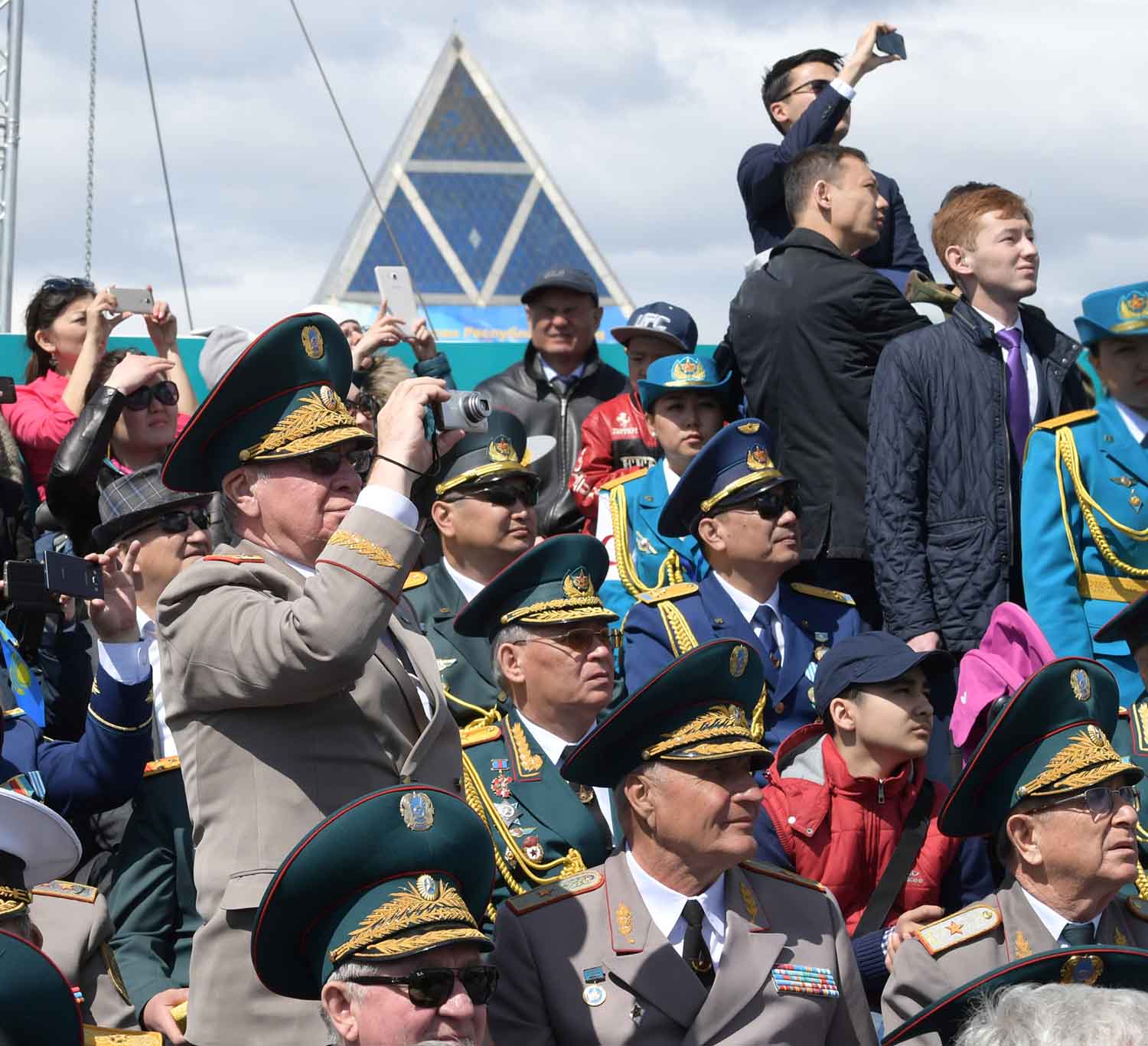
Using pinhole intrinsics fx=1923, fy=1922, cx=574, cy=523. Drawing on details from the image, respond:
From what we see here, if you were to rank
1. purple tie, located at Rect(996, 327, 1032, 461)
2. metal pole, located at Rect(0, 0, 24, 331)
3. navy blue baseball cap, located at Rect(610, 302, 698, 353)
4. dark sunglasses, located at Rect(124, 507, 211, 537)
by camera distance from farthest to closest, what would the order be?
metal pole, located at Rect(0, 0, 24, 331) < navy blue baseball cap, located at Rect(610, 302, 698, 353) < purple tie, located at Rect(996, 327, 1032, 461) < dark sunglasses, located at Rect(124, 507, 211, 537)

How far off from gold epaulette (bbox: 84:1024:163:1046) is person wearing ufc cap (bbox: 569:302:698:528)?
4.24m

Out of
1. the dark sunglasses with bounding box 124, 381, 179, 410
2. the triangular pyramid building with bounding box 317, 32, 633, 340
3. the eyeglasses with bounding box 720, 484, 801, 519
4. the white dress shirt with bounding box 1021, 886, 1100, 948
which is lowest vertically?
the white dress shirt with bounding box 1021, 886, 1100, 948

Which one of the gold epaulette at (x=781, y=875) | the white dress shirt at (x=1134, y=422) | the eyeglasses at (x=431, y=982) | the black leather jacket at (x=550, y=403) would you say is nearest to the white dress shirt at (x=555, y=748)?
the gold epaulette at (x=781, y=875)

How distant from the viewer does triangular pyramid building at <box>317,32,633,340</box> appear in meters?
13.5

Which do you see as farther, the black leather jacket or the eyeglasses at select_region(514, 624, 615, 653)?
the black leather jacket

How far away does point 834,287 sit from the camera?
706cm

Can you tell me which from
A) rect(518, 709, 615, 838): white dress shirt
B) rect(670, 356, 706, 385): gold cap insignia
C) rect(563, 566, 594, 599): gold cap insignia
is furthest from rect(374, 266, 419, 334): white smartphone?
rect(518, 709, 615, 838): white dress shirt

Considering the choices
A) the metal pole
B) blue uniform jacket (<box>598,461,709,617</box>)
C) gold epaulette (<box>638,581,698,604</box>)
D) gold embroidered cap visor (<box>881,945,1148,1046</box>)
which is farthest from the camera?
the metal pole

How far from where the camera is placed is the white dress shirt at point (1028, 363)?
686 cm

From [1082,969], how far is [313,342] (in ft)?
6.77

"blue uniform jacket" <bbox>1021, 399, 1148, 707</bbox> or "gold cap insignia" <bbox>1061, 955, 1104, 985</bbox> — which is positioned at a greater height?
"blue uniform jacket" <bbox>1021, 399, 1148, 707</bbox>

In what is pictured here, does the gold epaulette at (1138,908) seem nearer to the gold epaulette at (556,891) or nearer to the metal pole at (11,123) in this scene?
the gold epaulette at (556,891)

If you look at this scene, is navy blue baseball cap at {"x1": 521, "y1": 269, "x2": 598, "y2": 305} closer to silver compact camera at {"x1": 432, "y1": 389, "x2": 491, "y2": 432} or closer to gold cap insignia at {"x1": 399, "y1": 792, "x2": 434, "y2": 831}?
silver compact camera at {"x1": 432, "y1": 389, "x2": 491, "y2": 432}

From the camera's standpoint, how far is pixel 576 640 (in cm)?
591
